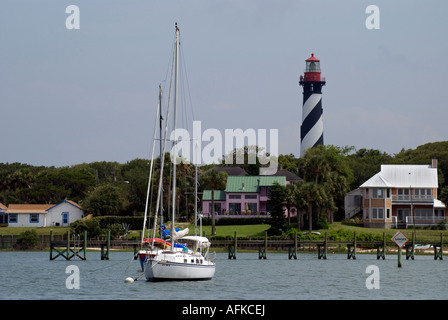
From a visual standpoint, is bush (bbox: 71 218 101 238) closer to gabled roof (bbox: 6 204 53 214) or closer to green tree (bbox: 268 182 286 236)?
gabled roof (bbox: 6 204 53 214)

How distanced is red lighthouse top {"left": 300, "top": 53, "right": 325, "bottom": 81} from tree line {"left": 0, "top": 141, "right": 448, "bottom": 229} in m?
14.0

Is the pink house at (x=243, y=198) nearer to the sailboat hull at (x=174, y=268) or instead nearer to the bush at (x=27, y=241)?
the bush at (x=27, y=241)

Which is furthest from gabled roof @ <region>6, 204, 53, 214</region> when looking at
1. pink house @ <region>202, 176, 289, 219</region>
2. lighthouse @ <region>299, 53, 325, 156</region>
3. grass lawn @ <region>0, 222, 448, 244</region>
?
lighthouse @ <region>299, 53, 325, 156</region>

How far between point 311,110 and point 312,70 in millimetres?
7298

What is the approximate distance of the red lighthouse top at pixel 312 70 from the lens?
14375cm

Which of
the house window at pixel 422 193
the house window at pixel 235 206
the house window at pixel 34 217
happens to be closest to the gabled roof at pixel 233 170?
the house window at pixel 235 206

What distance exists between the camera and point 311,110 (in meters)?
143

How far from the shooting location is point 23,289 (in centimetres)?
5119

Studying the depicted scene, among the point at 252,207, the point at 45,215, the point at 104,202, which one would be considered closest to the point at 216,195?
the point at 252,207

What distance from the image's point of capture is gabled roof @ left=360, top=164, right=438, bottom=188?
114062 millimetres
